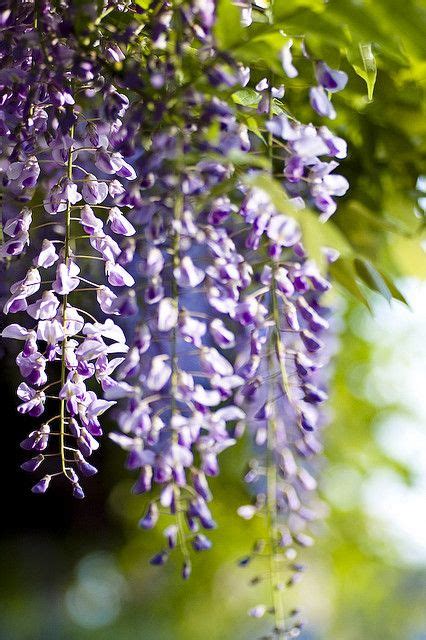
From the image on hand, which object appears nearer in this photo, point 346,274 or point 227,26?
point 227,26

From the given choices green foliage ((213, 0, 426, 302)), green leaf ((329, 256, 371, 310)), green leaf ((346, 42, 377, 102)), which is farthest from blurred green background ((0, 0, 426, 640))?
green leaf ((346, 42, 377, 102))

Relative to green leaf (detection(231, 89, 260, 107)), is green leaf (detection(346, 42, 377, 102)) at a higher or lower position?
higher

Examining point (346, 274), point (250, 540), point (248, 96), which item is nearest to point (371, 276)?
point (346, 274)

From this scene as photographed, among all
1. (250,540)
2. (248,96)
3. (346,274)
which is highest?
(248,96)

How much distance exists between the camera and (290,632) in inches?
21.3

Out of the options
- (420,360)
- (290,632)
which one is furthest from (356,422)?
(290,632)

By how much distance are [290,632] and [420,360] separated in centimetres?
97

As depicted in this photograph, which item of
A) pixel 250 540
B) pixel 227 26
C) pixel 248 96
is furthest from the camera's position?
pixel 250 540

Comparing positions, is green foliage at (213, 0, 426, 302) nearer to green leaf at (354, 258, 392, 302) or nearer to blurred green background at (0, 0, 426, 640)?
green leaf at (354, 258, 392, 302)

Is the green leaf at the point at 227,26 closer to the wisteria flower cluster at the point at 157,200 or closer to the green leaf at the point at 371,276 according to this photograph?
the wisteria flower cluster at the point at 157,200

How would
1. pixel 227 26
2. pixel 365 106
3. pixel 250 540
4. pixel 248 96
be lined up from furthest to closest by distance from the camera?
pixel 250 540 < pixel 365 106 < pixel 248 96 < pixel 227 26

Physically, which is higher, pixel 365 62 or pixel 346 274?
pixel 365 62

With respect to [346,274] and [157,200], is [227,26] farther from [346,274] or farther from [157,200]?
[346,274]

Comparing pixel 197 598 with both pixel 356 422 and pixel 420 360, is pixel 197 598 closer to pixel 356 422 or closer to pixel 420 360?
pixel 356 422
